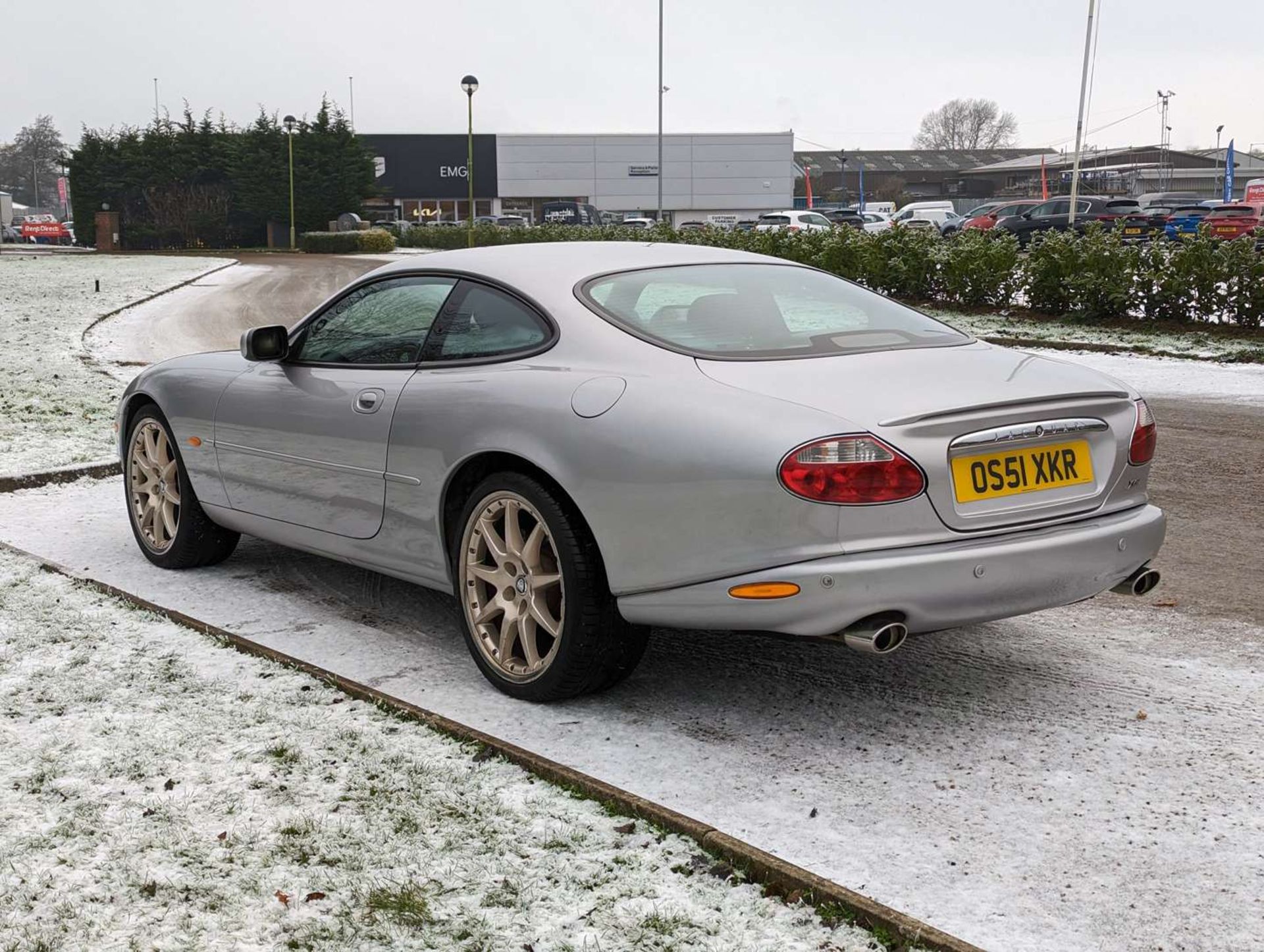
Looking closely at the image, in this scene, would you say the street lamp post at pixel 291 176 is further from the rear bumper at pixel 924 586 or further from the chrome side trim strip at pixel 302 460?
the rear bumper at pixel 924 586

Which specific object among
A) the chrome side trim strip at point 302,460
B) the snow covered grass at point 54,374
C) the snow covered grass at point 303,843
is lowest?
the snow covered grass at point 54,374

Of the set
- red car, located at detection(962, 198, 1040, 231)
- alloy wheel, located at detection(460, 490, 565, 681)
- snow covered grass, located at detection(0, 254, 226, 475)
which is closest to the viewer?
alloy wheel, located at detection(460, 490, 565, 681)

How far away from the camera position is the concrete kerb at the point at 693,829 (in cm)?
270

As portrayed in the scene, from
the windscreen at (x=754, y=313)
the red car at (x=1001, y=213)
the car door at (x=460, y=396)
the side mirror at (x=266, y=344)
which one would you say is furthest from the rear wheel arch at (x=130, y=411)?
the red car at (x=1001, y=213)

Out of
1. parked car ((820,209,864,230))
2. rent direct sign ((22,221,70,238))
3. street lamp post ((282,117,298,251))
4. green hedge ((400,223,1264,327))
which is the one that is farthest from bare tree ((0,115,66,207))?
green hedge ((400,223,1264,327))

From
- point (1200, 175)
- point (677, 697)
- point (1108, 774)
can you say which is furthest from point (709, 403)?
point (1200, 175)

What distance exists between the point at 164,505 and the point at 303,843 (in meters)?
3.21

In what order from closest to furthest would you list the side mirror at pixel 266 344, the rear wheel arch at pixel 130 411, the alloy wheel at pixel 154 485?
the side mirror at pixel 266 344 → the alloy wheel at pixel 154 485 → the rear wheel arch at pixel 130 411

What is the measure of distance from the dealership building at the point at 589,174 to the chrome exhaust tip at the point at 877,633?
7659 cm

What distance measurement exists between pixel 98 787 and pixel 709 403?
1880 mm

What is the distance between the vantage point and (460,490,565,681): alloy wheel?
13.4 ft

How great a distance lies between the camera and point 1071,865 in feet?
10.0

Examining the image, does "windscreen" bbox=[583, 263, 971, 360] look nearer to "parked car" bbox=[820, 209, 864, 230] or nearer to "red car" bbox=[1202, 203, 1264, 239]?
"red car" bbox=[1202, 203, 1264, 239]

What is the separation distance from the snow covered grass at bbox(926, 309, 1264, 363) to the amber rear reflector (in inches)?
471
